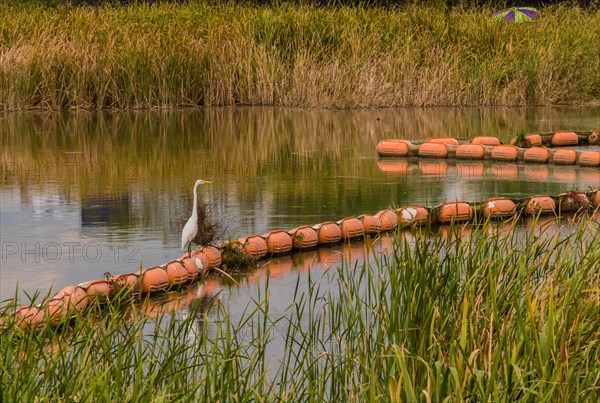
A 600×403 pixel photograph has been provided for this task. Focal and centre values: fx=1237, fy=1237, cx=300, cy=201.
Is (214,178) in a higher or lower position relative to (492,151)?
lower

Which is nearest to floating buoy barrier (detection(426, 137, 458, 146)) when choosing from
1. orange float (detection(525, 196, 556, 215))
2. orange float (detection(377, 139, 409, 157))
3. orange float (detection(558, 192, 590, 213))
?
orange float (detection(377, 139, 409, 157))

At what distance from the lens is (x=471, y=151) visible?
55.7 feet

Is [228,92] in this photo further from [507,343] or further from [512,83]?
[507,343]

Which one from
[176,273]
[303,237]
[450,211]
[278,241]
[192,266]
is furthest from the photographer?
[450,211]

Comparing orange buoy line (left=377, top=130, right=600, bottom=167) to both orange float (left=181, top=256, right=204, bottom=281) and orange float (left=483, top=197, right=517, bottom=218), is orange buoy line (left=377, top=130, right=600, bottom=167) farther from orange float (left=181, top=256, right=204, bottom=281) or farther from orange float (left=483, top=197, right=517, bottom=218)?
orange float (left=181, top=256, right=204, bottom=281)

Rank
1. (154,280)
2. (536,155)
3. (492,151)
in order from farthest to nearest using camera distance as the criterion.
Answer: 1. (492,151)
2. (536,155)
3. (154,280)

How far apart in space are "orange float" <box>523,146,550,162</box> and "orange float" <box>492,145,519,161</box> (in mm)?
137

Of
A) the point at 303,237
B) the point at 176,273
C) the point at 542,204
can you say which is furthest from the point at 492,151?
the point at 176,273

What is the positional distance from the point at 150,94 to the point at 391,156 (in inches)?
323

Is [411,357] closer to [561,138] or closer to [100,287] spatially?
[100,287]

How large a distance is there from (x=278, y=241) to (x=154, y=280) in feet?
5.74

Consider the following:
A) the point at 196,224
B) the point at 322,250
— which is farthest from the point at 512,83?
the point at 196,224

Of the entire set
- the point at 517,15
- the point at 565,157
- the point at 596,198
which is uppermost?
the point at 517,15

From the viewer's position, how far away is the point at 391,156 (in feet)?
57.6
